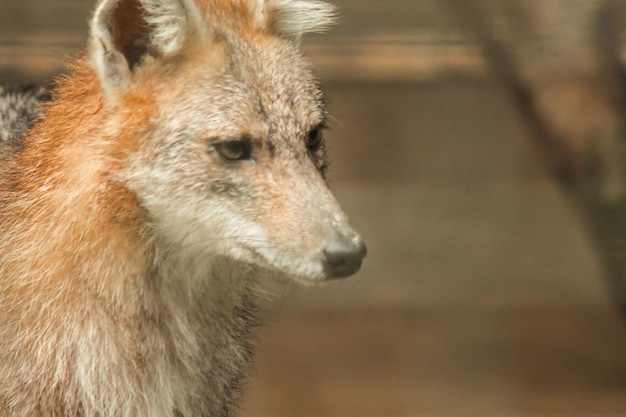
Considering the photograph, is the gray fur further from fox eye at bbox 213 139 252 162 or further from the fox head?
fox eye at bbox 213 139 252 162

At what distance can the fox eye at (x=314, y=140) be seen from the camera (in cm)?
411

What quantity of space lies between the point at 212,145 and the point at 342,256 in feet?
2.02

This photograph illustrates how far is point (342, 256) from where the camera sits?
12.2ft

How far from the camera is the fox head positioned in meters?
3.80

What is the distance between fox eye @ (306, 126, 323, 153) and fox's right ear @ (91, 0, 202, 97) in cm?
58

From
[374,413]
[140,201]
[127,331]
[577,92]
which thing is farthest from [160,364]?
[374,413]

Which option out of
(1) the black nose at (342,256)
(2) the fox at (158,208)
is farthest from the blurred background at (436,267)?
(1) the black nose at (342,256)

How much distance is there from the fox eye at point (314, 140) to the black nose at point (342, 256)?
0.50 meters

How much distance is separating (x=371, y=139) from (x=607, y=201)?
248 centimetres

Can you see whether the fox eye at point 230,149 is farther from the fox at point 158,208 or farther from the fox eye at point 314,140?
the fox eye at point 314,140

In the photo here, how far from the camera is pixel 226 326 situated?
4.39 meters

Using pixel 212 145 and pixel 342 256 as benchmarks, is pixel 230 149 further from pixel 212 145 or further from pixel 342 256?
pixel 342 256

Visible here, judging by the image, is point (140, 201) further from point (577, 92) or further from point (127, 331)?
point (577, 92)

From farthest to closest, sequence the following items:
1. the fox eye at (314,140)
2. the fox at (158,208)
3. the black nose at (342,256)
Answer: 1. the fox eye at (314,140)
2. the fox at (158,208)
3. the black nose at (342,256)
